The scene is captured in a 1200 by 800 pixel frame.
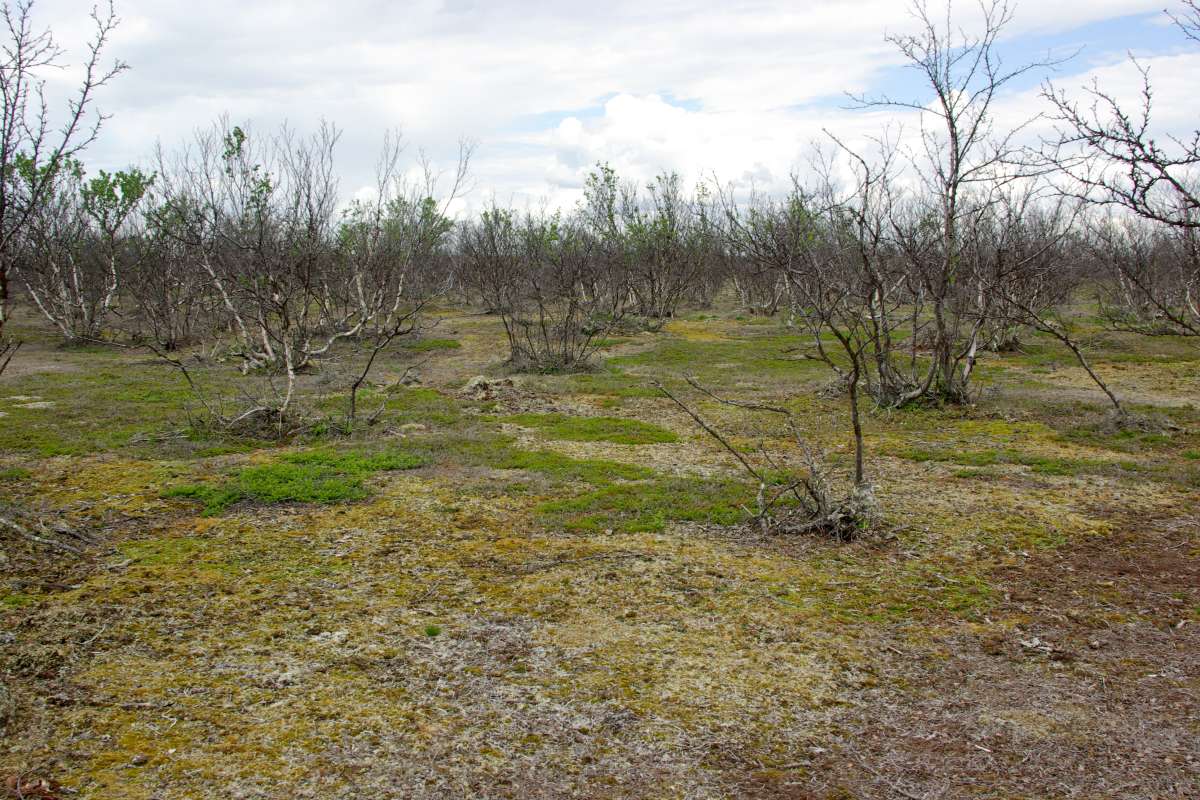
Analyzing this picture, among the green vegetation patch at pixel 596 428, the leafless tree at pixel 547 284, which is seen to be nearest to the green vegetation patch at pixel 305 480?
the green vegetation patch at pixel 596 428

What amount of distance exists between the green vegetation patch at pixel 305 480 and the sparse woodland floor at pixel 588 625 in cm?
4

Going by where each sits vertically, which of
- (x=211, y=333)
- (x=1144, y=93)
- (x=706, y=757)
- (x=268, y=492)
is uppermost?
(x=1144, y=93)

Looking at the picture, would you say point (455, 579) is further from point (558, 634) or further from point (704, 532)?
point (704, 532)

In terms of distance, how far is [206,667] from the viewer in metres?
3.88

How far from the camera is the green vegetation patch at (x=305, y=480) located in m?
6.75

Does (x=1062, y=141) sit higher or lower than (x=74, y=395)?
higher

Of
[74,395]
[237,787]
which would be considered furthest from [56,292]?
[237,787]

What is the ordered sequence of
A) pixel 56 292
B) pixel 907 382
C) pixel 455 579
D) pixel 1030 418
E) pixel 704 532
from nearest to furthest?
pixel 455 579, pixel 704 532, pixel 1030 418, pixel 907 382, pixel 56 292

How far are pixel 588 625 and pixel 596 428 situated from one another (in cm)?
553

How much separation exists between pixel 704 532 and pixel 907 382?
21.2ft

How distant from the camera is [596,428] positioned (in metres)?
9.91

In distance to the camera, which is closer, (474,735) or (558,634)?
(474,735)

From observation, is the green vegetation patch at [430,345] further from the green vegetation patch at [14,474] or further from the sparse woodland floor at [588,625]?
the green vegetation patch at [14,474]

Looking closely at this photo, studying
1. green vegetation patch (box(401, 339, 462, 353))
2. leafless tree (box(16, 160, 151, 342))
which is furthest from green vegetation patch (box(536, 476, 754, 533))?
leafless tree (box(16, 160, 151, 342))
